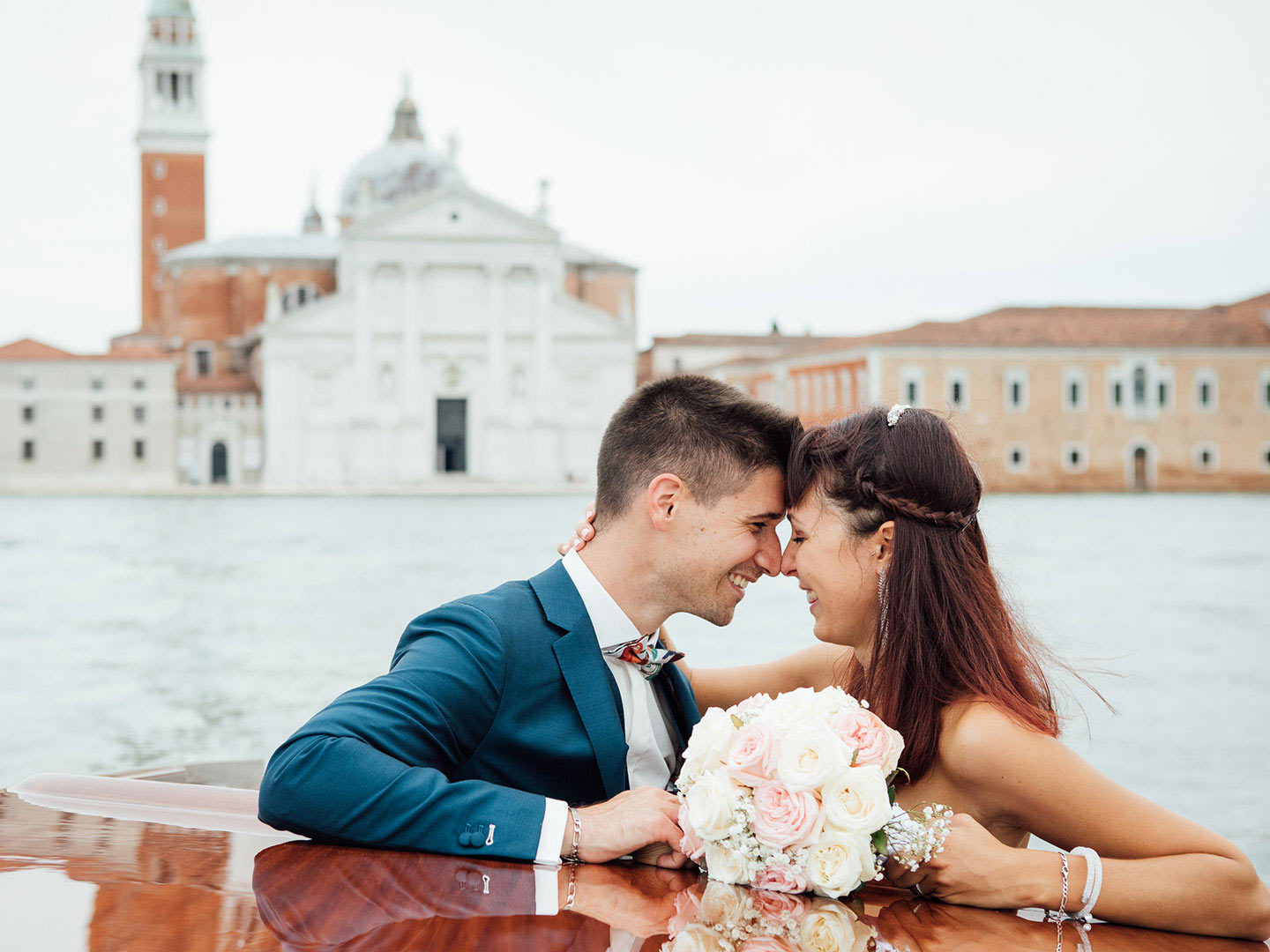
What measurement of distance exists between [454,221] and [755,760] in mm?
39713

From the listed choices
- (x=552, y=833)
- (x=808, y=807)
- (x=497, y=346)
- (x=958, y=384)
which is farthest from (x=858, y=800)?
(x=497, y=346)

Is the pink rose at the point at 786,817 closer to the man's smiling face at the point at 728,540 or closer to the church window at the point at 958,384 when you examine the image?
the man's smiling face at the point at 728,540

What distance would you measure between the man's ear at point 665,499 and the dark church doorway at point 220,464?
40.8m

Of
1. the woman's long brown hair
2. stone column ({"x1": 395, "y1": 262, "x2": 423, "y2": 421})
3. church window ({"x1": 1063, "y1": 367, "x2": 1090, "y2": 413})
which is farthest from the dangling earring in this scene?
church window ({"x1": 1063, "y1": 367, "x2": 1090, "y2": 413})

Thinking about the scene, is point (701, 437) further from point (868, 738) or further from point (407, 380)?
point (407, 380)

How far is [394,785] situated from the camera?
152 cm

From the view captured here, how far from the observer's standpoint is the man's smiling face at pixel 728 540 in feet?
6.43

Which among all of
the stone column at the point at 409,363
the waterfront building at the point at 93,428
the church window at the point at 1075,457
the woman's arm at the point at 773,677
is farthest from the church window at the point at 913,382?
the woman's arm at the point at 773,677

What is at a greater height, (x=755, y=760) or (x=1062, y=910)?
(x=755, y=760)

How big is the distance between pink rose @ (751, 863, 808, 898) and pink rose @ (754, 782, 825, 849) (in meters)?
0.03

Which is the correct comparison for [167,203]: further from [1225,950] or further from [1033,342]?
[1225,950]

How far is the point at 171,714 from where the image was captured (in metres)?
7.44

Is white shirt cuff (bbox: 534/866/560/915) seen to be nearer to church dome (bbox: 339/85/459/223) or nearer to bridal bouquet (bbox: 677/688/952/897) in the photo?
bridal bouquet (bbox: 677/688/952/897)

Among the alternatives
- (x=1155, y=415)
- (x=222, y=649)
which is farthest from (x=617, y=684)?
(x=1155, y=415)
